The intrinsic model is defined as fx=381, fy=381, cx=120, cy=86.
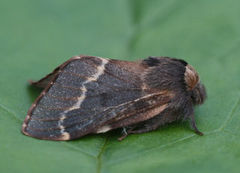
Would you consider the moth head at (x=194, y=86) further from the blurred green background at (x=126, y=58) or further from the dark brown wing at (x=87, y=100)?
the dark brown wing at (x=87, y=100)

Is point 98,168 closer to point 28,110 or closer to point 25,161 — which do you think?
point 25,161

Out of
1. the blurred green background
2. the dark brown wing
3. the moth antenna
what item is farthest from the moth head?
the dark brown wing

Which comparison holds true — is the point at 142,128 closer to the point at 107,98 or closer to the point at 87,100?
the point at 107,98

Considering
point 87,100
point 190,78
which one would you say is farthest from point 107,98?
point 190,78

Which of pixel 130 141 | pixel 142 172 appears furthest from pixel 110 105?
pixel 142 172

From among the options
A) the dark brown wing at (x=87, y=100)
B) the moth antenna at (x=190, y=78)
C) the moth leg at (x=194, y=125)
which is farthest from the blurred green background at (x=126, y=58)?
the moth antenna at (x=190, y=78)

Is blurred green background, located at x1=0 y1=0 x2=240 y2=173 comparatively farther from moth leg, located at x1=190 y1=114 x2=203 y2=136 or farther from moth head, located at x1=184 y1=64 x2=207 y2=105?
moth head, located at x1=184 y1=64 x2=207 y2=105

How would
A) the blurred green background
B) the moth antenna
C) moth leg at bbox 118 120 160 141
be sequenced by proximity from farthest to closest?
the moth antenna, moth leg at bbox 118 120 160 141, the blurred green background
